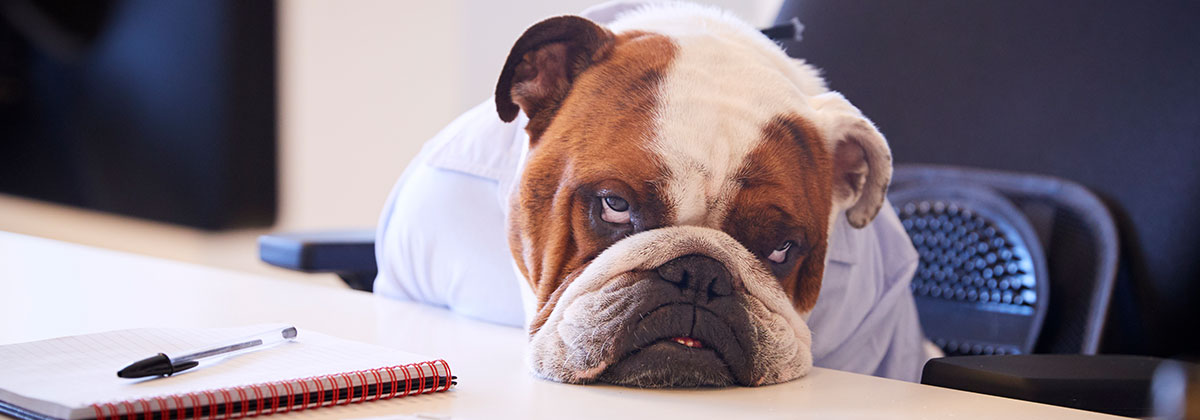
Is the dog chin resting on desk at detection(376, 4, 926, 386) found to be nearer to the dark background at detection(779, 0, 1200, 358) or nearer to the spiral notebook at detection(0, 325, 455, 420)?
the spiral notebook at detection(0, 325, 455, 420)

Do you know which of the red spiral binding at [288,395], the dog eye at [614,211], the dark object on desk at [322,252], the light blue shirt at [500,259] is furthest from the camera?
the dark object on desk at [322,252]

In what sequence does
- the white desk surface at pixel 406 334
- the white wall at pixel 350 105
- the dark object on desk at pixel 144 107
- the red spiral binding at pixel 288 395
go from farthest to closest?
the dark object on desk at pixel 144 107
the white wall at pixel 350 105
the white desk surface at pixel 406 334
the red spiral binding at pixel 288 395

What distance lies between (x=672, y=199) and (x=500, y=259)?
36 cm

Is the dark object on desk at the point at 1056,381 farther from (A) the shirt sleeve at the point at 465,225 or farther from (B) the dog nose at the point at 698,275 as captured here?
(A) the shirt sleeve at the point at 465,225

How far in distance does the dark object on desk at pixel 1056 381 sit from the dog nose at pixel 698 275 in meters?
0.22

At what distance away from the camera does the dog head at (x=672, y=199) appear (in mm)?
784

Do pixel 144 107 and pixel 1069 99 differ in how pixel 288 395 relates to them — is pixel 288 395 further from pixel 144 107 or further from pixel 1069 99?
pixel 144 107

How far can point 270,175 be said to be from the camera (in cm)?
346

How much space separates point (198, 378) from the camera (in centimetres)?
65

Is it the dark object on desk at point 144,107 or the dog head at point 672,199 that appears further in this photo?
the dark object on desk at point 144,107

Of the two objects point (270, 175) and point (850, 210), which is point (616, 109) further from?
point (270, 175)

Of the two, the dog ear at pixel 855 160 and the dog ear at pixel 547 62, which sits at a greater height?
the dog ear at pixel 547 62

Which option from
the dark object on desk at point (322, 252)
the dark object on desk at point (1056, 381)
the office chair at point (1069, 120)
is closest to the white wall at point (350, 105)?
the dark object on desk at point (322, 252)

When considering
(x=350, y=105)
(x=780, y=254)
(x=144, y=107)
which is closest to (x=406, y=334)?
(x=780, y=254)
